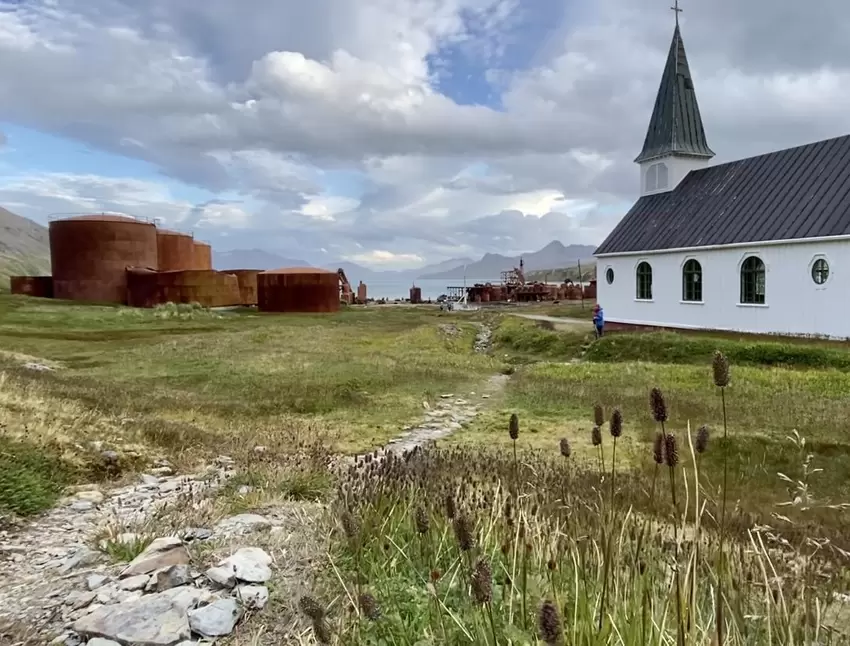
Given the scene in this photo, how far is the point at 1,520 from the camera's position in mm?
5801

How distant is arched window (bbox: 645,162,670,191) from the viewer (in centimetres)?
3177

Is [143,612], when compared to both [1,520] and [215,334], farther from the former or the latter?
[215,334]

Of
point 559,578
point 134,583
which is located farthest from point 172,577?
point 559,578

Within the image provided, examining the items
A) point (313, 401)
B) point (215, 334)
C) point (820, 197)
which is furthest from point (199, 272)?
point (820, 197)

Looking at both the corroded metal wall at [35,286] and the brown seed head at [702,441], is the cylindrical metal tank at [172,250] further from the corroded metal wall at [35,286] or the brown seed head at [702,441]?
the brown seed head at [702,441]

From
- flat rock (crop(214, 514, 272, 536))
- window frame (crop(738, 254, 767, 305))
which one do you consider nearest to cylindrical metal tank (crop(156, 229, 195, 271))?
window frame (crop(738, 254, 767, 305))

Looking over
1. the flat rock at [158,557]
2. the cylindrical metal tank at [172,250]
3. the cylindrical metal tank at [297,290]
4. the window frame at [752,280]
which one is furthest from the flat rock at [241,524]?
the cylindrical metal tank at [172,250]

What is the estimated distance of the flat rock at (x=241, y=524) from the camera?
16.9ft

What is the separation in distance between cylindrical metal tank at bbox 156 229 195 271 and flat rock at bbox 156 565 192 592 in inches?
2277

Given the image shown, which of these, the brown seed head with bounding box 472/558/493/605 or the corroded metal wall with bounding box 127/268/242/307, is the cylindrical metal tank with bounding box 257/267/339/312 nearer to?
the corroded metal wall with bounding box 127/268/242/307

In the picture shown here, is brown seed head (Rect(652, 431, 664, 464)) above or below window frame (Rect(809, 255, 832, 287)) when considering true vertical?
below

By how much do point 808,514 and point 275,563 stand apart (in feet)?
23.0

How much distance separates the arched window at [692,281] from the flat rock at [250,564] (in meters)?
25.6

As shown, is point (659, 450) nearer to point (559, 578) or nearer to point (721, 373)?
point (721, 373)
